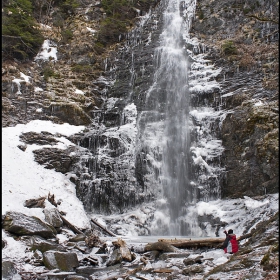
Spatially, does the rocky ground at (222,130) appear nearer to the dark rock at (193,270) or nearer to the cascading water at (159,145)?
the dark rock at (193,270)

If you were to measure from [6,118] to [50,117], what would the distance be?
7.87 feet

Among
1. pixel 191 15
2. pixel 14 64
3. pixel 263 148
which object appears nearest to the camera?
pixel 263 148

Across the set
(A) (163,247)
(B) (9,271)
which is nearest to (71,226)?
(A) (163,247)

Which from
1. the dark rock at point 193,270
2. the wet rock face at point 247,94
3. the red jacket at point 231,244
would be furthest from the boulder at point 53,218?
the wet rock face at point 247,94

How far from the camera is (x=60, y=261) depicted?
24.9ft

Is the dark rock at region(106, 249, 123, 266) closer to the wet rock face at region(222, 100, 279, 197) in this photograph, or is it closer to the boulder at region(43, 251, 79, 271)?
the boulder at region(43, 251, 79, 271)

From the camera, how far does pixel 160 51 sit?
21.4 m

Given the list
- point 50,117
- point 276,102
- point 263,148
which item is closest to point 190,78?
point 276,102

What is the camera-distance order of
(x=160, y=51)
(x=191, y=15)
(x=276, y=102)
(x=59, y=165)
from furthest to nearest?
(x=191, y=15)
(x=160, y=51)
(x=59, y=165)
(x=276, y=102)

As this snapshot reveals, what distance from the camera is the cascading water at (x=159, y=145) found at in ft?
45.9

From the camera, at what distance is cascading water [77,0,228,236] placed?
45.9 feet

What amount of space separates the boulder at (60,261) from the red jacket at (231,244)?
400cm

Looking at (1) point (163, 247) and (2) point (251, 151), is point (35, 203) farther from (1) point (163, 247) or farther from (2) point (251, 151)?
(2) point (251, 151)

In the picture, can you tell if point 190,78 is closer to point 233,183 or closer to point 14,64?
point 233,183
